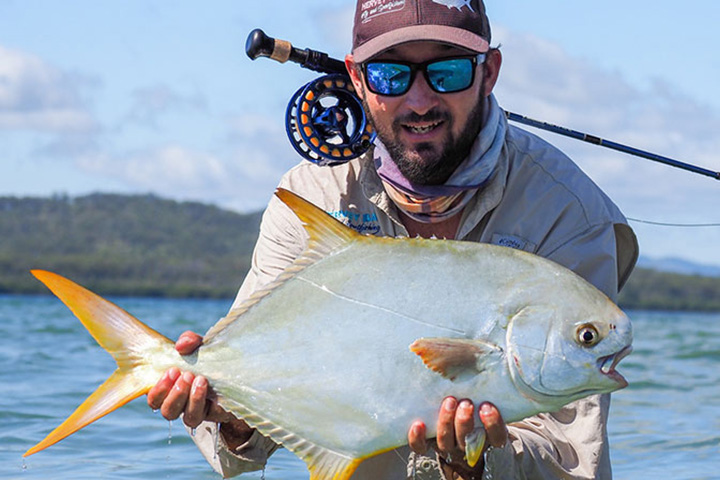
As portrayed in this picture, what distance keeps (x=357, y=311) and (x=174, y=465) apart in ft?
12.5

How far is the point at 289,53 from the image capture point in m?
4.53

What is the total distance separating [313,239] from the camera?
3.37m

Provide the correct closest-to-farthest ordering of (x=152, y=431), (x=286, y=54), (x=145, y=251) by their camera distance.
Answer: (x=286, y=54)
(x=152, y=431)
(x=145, y=251)

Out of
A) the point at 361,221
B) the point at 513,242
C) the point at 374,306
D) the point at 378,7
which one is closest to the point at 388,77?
the point at 378,7

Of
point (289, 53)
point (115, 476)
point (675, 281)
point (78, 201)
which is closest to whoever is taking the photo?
point (289, 53)

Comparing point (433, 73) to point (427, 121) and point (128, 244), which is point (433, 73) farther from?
point (128, 244)

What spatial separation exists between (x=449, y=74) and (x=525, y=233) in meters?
0.68

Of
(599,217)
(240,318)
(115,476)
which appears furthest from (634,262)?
(115,476)

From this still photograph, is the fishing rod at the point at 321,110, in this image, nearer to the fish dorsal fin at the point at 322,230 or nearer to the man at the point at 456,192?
the man at the point at 456,192

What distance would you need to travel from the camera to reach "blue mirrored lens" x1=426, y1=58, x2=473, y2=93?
12.9 ft

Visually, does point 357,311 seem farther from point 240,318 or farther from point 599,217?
point 599,217

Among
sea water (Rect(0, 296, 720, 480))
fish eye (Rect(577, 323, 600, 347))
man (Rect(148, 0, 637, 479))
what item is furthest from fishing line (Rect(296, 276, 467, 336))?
sea water (Rect(0, 296, 720, 480))

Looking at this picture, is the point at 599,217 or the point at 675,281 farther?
the point at 675,281

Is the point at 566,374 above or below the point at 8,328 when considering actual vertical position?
above
